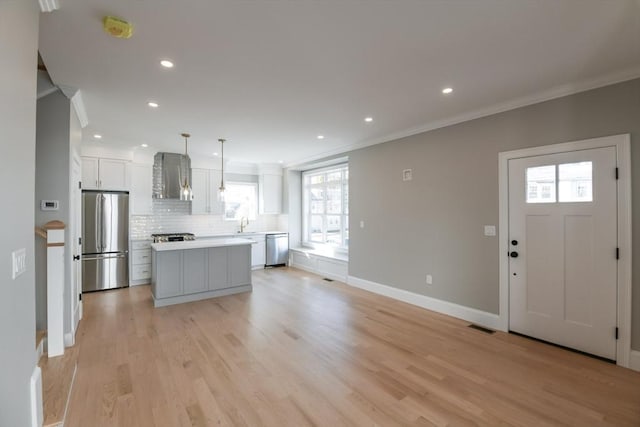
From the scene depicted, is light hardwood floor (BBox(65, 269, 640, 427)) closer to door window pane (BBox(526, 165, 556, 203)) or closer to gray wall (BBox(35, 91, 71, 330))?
gray wall (BBox(35, 91, 71, 330))

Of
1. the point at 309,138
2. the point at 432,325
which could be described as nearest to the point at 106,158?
the point at 309,138

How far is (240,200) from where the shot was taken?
298 inches

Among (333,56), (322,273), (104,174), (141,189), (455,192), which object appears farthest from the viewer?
(322,273)

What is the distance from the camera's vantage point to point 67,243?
3.06 metres

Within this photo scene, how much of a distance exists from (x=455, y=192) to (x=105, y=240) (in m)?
5.93

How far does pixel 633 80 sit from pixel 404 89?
2.00 m

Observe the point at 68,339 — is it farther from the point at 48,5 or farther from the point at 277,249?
the point at 277,249

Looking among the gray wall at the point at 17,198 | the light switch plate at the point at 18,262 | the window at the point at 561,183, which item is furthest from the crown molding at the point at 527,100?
the light switch plate at the point at 18,262

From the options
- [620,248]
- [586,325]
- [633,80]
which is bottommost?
[586,325]

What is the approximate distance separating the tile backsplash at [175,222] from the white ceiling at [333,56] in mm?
2626

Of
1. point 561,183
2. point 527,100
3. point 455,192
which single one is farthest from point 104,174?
point 561,183

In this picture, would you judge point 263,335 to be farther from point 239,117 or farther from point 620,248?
point 620,248

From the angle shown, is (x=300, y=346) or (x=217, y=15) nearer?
(x=217, y=15)

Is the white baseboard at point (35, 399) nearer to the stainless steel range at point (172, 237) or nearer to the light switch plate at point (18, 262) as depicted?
the light switch plate at point (18, 262)
